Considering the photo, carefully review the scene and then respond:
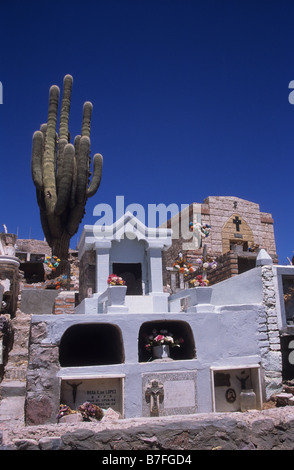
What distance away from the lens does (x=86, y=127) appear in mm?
18422

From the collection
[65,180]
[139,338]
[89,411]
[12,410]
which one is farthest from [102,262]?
[65,180]

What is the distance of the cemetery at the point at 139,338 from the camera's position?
8930mm

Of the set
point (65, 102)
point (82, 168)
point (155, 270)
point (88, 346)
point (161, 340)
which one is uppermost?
point (65, 102)

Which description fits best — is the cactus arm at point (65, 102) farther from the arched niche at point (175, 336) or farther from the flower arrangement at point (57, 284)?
the arched niche at point (175, 336)

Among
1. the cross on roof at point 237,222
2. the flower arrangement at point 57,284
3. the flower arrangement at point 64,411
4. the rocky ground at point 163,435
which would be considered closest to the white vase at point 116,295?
the flower arrangement at point 64,411

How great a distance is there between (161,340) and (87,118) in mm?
11931

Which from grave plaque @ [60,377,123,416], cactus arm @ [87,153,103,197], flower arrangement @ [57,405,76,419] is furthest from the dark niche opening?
cactus arm @ [87,153,103,197]

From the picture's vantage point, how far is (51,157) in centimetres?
1806

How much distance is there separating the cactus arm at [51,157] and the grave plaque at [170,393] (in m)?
10.3

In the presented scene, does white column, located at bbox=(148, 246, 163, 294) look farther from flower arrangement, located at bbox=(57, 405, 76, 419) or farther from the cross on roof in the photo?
the cross on roof

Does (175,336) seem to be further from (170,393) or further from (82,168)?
(82,168)

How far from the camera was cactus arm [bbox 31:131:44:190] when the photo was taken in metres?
17.6

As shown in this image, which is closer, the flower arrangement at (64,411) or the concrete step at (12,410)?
the concrete step at (12,410)

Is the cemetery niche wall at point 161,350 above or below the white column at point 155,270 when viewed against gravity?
below
